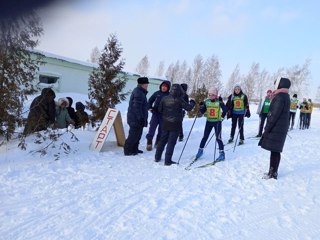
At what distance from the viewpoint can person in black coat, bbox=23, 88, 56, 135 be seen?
6.36 m

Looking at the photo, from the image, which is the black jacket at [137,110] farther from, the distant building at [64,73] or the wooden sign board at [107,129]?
the distant building at [64,73]

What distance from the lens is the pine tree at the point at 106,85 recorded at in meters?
9.86

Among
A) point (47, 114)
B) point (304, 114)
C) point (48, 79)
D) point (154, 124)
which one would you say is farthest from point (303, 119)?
point (48, 79)

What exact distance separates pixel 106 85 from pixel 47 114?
2.93 meters

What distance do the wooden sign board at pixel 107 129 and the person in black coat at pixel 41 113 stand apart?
1108 millimetres

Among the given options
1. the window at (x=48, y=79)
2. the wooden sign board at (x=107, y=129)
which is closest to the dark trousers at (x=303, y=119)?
the wooden sign board at (x=107, y=129)

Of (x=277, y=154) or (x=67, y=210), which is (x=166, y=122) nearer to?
(x=277, y=154)

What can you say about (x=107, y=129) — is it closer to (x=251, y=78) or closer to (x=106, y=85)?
(x=106, y=85)

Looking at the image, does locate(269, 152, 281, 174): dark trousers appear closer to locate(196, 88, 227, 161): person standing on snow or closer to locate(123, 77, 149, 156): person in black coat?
locate(196, 88, 227, 161): person standing on snow

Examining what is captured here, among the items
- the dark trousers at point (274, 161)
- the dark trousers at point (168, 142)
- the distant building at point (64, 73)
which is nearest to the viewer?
the dark trousers at point (274, 161)

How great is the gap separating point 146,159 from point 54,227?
3.82 m

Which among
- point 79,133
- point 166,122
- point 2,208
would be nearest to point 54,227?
point 2,208

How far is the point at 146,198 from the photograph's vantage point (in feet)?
14.8

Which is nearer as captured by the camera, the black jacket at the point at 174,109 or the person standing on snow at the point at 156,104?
the black jacket at the point at 174,109
